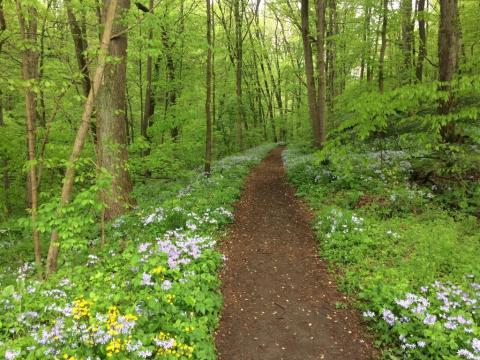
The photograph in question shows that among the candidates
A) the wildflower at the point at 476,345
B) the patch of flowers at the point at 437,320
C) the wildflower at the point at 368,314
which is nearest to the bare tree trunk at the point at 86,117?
the wildflower at the point at 368,314

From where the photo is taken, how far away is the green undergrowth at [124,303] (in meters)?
3.79

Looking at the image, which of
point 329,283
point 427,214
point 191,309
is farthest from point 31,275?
point 427,214

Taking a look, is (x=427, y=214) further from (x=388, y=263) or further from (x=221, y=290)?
(x=221, y=290)

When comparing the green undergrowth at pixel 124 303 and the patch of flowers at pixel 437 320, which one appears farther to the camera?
the patch of flowers at pixel 437 320

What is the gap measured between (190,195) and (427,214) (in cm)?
693

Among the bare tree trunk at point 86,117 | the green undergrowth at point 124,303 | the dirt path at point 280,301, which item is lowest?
the dirt path at point 280,301

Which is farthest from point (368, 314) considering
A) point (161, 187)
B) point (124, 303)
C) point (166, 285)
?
point (161, 187)

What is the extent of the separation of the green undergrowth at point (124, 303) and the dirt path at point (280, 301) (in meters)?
0.41

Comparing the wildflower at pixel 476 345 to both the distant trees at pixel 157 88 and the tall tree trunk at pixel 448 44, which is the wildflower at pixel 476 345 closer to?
→ the distant trees at pixel 157 88

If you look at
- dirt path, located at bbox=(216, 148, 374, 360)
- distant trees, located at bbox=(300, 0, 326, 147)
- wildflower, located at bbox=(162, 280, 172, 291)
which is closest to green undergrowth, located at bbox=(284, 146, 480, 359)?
dirt path, located at bbox=(216, 148, 374, 360)

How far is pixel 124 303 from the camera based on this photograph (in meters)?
4.73

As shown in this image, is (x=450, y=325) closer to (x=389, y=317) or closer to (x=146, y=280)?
(x=389, y=317)

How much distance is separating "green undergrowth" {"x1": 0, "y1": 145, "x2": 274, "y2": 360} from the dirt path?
413mm

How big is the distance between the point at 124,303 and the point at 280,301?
2.68m
